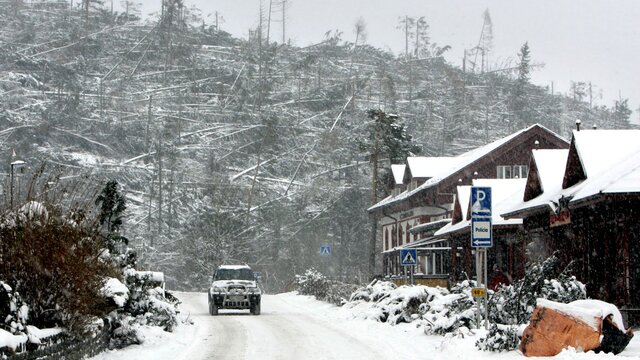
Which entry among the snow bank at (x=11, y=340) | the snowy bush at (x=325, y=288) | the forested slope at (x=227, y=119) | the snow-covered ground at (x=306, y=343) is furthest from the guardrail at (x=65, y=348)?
the forested slope at (x=227, y=119)

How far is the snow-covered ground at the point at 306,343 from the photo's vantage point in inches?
649

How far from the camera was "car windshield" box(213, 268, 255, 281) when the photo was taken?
1326 inches

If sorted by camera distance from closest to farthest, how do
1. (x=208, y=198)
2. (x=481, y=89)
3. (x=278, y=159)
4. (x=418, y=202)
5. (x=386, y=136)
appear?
(x=418, y=202)
(x=386, y=136)
(x=208, y=198)
(x=278, y=159)
(x=481, y=89)

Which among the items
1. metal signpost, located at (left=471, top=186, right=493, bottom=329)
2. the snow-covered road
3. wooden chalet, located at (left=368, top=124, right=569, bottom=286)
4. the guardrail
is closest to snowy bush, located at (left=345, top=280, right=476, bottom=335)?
the snow-covered road

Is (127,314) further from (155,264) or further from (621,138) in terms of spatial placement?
(155,264)

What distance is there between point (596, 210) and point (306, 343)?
9.20 metres

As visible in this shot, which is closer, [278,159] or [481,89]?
[278,159]

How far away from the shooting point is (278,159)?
11794 cm

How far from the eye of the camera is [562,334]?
561 inches

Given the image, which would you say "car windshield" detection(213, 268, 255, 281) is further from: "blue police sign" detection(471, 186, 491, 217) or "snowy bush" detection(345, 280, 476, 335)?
"blue police sign" detection(471, 186, 491, 217)

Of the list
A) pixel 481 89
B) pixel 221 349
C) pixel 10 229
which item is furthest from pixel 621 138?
pixel 481 89

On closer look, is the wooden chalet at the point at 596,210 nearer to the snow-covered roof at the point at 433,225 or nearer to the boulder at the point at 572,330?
the boulder at the point at 572,330

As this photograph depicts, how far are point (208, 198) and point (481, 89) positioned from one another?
300 feet

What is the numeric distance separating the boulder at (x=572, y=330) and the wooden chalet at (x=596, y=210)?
160 inches
